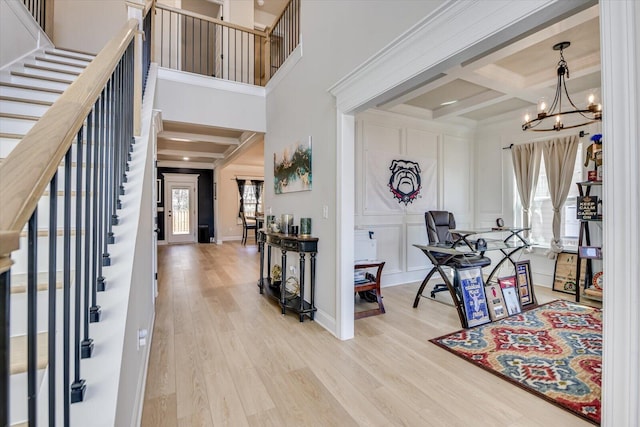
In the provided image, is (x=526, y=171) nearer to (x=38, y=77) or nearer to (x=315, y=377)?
(x=315, y=377)

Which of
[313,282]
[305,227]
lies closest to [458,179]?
[305,227]

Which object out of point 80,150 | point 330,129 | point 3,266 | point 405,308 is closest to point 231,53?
Answer: point 330,129

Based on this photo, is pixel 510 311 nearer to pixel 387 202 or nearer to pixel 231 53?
pixel 387 202

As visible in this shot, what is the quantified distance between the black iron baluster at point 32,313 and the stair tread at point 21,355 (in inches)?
17.8

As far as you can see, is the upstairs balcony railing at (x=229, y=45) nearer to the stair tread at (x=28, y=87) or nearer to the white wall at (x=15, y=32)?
the white wall at (x=15, y=32)

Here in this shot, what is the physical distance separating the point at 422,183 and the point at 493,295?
2.15m

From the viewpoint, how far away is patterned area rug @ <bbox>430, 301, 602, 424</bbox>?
1903 mm

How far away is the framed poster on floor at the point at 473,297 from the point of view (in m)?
2.90

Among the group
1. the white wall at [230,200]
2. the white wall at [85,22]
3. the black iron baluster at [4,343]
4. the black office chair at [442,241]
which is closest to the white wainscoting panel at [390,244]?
the black office chair at [442,241]

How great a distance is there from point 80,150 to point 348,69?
7.72 ft

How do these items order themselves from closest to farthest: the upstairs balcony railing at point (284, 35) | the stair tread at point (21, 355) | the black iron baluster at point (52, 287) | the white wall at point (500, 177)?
the black iron baluster at point (52, 287) < the stair tread at point (21, 355) < the upstairs balcony railing at point (284, 35) < the white wall at point (500, 177)

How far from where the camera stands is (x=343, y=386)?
1988mm

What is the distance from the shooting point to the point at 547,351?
241cm

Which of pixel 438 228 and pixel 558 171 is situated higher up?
pixel 558 171
